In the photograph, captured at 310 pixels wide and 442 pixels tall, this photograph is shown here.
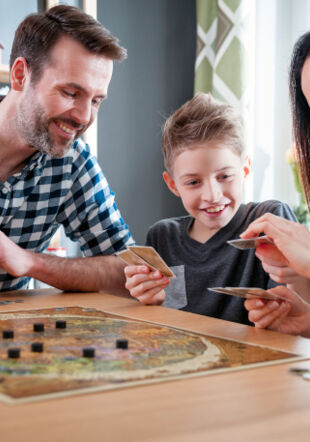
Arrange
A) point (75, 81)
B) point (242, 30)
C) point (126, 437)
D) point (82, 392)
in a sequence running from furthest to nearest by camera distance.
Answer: point (242, 30)
point (75, 81)
point (82, 392)
point (126, 437)

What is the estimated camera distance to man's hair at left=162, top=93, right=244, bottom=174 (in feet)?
6.18

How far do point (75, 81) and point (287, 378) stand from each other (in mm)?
1401

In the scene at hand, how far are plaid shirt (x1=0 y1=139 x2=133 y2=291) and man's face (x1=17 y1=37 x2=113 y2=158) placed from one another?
0.07 metres

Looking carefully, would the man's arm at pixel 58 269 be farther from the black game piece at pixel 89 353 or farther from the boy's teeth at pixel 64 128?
the black game piece at pixel 89 353

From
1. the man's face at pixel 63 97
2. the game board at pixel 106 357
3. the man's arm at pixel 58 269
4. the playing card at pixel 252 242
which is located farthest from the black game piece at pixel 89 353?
the man's face at pixel 63 97

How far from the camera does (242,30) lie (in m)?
3.21

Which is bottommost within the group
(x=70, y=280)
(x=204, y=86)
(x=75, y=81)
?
(x=70, y=280)

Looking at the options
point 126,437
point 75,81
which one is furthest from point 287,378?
point 75,81

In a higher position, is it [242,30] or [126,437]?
[242,30]

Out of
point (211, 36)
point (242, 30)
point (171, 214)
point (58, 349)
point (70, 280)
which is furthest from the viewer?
point (171, 214)

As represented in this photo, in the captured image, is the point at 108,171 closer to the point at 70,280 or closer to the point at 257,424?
the point at 70,280

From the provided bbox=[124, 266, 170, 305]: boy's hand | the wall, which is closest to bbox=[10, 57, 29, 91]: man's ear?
bbox=[124, 266, 170, 305]: boy's hand

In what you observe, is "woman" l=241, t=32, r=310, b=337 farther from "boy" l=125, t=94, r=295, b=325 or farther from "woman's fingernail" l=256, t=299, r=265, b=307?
"boy" l=125, t=94, r=295, b=325

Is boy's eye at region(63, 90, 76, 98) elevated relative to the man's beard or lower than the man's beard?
elevated
